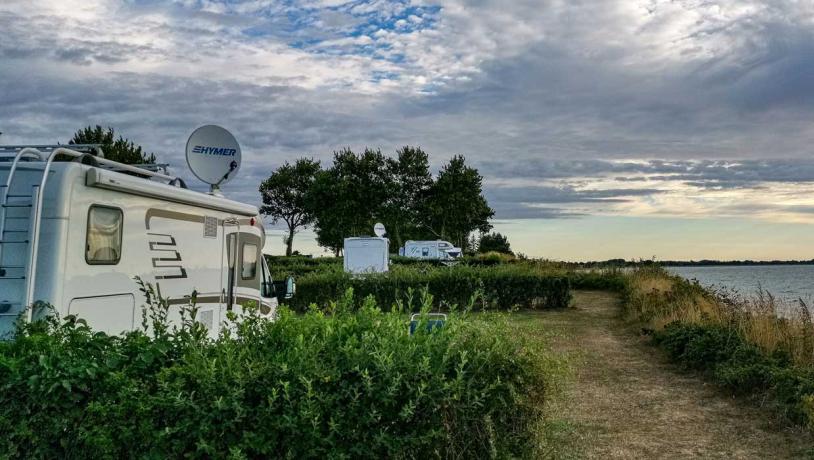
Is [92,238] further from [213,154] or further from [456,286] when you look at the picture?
[456,286]

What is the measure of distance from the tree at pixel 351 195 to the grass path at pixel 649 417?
1653 inches

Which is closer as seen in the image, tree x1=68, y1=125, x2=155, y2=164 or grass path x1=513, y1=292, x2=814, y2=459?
grass path x1=513, y1=292, x2=814, y2=459

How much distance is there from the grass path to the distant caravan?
11.2 feet

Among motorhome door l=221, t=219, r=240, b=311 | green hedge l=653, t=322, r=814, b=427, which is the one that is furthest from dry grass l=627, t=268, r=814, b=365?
motorhome door l=221, t=219, r=240, b=311

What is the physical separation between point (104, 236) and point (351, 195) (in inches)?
1870

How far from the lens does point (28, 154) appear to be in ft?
18.7

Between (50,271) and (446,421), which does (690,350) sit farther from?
(50,271)

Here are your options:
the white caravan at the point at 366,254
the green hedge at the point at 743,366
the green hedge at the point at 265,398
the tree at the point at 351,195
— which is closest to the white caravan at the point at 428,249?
the tree at the point at 351,195

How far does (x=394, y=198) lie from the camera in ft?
180

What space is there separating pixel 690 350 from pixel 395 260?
90.7 ft

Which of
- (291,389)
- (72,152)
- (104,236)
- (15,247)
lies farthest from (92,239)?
(291,389)

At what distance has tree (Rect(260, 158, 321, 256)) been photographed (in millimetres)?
Result: 60156

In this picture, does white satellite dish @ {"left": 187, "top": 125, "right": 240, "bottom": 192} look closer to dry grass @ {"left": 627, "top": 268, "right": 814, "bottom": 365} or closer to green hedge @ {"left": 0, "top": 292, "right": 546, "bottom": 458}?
green hedge @ {"left": 0, "top": 292, "right": 546, "bottom": 458}

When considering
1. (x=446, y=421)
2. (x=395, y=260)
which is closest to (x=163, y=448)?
(x=446, y=421)
